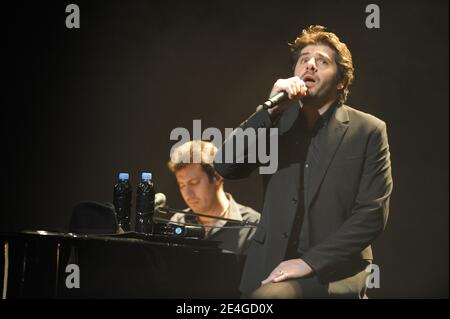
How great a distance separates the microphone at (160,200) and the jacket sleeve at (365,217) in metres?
0.91

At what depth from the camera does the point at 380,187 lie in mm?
2930

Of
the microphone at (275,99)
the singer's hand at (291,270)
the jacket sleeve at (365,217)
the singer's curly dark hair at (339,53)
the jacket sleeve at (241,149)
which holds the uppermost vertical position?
the singer's curly dark hair at (339,53)

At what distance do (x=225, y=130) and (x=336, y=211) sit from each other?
940mm

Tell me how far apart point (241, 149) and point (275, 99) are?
31cm

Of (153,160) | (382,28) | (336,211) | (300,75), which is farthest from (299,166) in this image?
(382,28)

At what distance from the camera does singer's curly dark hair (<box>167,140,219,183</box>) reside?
354cm

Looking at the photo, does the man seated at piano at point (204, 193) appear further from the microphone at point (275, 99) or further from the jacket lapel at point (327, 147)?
the microphone at point (275, 99)

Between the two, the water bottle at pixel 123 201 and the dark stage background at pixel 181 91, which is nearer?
the water bottle at pixel 123 201

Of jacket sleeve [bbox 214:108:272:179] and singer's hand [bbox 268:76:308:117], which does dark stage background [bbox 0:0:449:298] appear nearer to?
jacket sleeve [bbox 214:108:272:179]

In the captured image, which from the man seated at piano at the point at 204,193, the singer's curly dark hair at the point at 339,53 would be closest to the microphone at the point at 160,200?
the man seated at piano at the point at 204,193

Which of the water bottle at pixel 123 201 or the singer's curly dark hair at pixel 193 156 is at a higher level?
the singer's curly dark hair at pixel 193 156

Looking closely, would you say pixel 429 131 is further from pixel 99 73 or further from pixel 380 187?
pixel 99 73

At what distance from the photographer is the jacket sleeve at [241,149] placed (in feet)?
9.51

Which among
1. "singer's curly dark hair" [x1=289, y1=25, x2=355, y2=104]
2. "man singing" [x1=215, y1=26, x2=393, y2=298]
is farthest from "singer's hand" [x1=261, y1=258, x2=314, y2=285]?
"singer's curly dark hair" [x1=289, y1=25, x2=355, y2=104]
